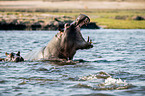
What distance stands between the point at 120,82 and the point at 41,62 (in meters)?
4.61

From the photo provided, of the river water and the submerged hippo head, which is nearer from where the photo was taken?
the river water

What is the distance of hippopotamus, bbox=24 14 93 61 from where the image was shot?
1165cm

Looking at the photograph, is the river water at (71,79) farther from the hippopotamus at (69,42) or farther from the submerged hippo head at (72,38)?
the submerged hippo head at (72,38)

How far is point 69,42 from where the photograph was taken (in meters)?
11.7

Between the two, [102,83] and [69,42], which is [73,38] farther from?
[102,83]

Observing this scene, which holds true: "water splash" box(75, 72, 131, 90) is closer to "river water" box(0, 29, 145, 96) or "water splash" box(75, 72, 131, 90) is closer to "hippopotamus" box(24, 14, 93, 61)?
"river water" box(0, 29, 145, 96)

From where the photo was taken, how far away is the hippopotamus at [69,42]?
11650mm

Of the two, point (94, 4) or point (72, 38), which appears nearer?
point (72, 38)

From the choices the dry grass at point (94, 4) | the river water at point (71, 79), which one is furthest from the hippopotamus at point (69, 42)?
the dry grass at point (94, 4)

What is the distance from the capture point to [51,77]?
31.8 ft

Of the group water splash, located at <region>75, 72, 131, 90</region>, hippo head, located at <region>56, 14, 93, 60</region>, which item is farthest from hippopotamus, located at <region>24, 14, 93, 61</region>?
water splash, located at <region>75, 72, 131, 90</region>

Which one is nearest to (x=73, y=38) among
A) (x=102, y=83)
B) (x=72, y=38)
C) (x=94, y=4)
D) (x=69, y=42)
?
(x=72, y=38)

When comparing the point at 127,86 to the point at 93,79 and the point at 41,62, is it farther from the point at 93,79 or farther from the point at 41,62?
the point at 41,62

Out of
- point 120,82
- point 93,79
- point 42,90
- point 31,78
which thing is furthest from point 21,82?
point 120,82
